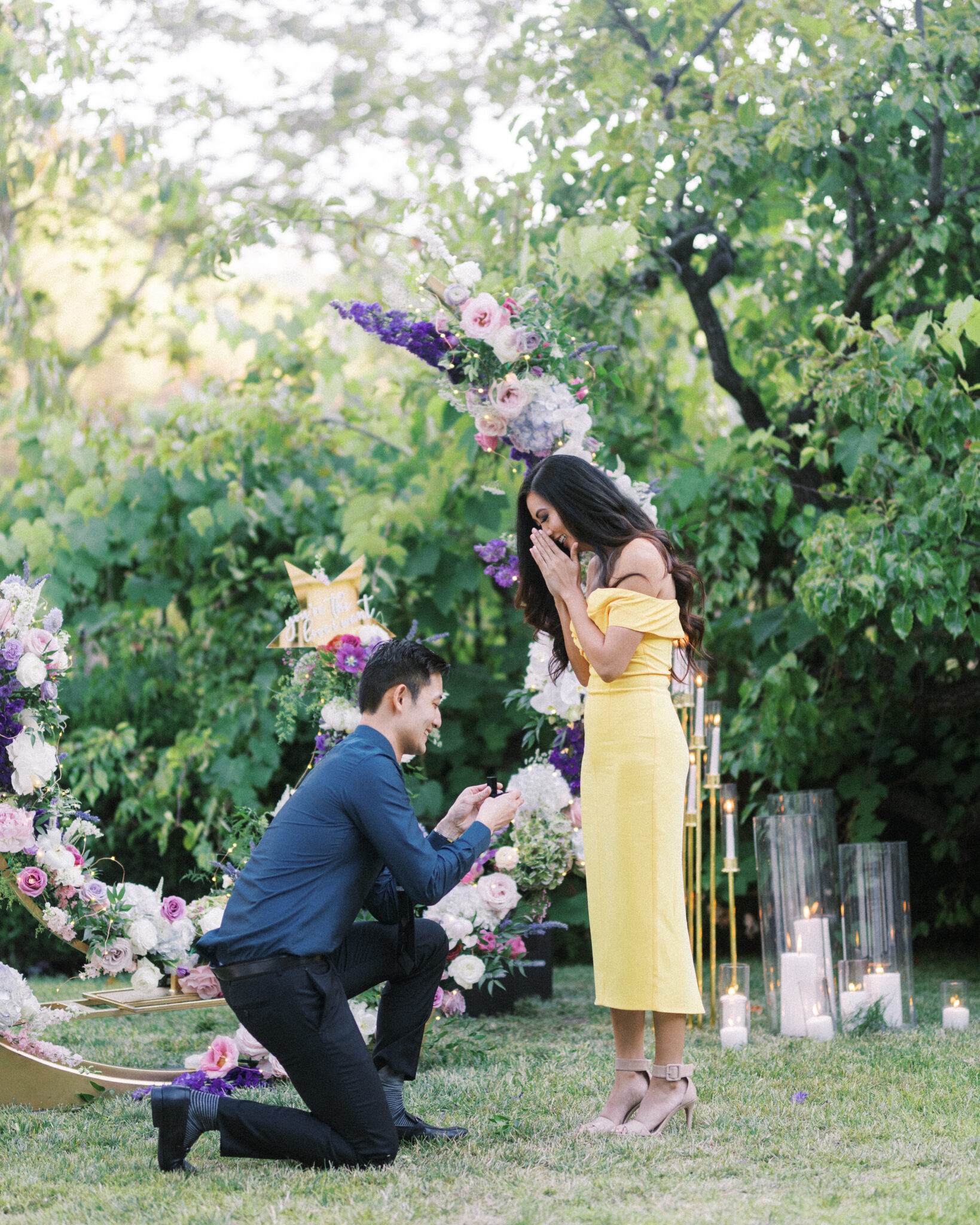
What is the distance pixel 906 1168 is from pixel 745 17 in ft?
13.6

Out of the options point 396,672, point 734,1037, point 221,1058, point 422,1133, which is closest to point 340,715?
point 221,1058

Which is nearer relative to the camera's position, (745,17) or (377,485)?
(745,17)

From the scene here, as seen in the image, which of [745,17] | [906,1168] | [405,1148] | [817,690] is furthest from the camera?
[817,690]

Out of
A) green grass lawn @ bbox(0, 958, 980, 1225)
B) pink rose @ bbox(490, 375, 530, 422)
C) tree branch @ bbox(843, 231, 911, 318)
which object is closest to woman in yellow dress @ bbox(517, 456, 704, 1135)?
green grass lawn @ bbox(0, 958, 980, 1225)

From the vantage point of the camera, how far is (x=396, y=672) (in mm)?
2793

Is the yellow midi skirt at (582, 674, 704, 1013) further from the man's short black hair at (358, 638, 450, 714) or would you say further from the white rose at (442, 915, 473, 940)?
the white rose at (442, 915, 473, 940)

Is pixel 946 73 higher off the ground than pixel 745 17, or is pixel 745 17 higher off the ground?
pixel 745 17

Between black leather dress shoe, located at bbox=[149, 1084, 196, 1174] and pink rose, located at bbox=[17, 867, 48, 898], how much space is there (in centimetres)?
96

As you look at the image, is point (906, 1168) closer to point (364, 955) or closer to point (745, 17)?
point (364, 955)

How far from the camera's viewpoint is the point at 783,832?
4281 millimetres

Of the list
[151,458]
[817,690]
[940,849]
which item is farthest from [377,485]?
[940,849]

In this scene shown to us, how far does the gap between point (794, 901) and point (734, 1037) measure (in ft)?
1.93

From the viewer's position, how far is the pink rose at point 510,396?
12.9 feet

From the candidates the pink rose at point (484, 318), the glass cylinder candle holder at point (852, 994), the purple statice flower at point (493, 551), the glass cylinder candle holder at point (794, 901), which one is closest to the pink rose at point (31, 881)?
the purple statice flower at point (493, 551)
